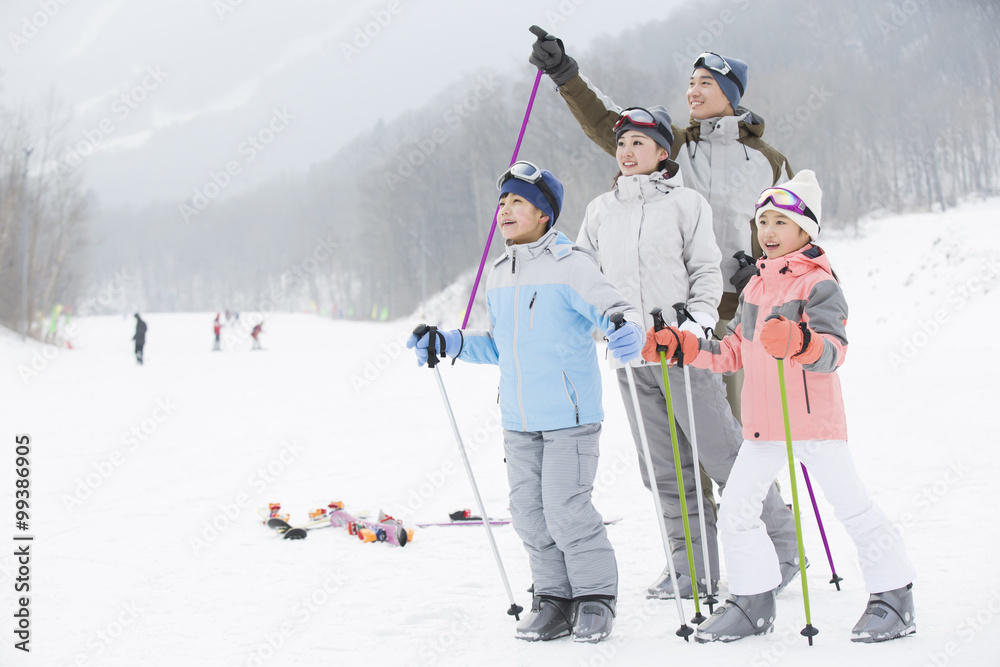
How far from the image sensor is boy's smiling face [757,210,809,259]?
2.51 m

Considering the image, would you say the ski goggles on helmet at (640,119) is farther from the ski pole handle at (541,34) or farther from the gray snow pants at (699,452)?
the gray snow pants at (699,452)

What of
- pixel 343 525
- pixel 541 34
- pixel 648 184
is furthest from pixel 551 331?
pixel 343 525

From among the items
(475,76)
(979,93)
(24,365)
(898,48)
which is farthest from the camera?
(475,76)

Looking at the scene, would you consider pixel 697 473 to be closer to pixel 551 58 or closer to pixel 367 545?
pixel 551 58

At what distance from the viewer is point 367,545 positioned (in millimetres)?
3885

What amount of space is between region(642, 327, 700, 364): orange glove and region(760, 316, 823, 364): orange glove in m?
0.30

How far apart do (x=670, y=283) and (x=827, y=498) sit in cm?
94

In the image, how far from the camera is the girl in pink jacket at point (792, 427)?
7.68ft

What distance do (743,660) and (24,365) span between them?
20.3m

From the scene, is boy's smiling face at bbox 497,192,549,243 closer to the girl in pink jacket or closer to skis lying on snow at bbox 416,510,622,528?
the girl in pink jacket

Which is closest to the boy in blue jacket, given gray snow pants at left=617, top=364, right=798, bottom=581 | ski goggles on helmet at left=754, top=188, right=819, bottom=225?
gray snow pants at left=617, top=364, right=798, bottom=581

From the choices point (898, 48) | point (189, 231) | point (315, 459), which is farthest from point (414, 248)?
point (189, 231)

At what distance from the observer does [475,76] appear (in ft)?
170

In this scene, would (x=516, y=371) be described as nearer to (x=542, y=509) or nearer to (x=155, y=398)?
(x=542, y=509)
